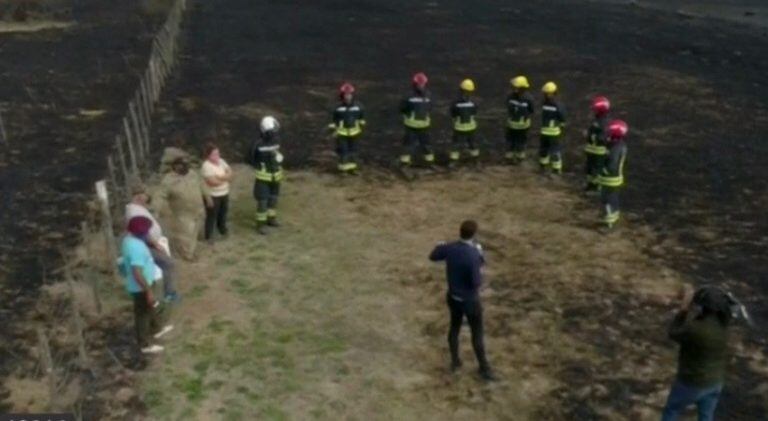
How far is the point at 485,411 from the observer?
1124 cm

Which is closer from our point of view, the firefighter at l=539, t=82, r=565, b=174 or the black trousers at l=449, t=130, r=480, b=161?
the firefighter at l=539, t=82, r=565, b=174

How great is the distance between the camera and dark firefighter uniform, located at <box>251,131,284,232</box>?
16.7m

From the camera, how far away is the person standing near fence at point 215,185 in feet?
52.2

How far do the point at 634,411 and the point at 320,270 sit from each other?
20.3 ft

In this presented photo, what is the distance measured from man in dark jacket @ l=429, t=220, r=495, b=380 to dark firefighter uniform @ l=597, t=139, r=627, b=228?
246 inches

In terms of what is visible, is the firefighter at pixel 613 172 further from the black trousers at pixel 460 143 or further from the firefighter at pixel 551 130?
the black trousers at pixel 460 143

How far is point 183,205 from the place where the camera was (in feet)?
49.6

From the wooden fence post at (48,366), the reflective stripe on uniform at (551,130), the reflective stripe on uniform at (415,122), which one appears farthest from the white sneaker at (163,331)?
the reflective stripe on uniform at (551,130)

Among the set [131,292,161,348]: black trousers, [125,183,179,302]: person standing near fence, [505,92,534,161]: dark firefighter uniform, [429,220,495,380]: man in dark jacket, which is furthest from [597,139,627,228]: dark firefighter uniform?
[131,292,161,348]: black trousers

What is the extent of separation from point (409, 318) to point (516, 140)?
27.4 feet

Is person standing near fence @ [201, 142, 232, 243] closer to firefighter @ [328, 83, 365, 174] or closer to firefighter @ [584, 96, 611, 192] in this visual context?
firefighter @ [328, 83, 365, 174]

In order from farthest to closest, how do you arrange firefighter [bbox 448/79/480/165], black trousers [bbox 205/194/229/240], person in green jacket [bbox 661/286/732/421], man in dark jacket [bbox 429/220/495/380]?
1. firefighter [bbox 448/79/480/165]
2. black trousers [bbox 205/194/229/240]
3. man in dark jacket [bbox 429/220/495/380]
4. person in green jacket [bbox 661/286/732/421]

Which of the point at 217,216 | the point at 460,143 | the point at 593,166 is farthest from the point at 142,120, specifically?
the point at 593,166

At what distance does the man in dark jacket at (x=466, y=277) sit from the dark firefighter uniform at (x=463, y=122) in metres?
9.55
